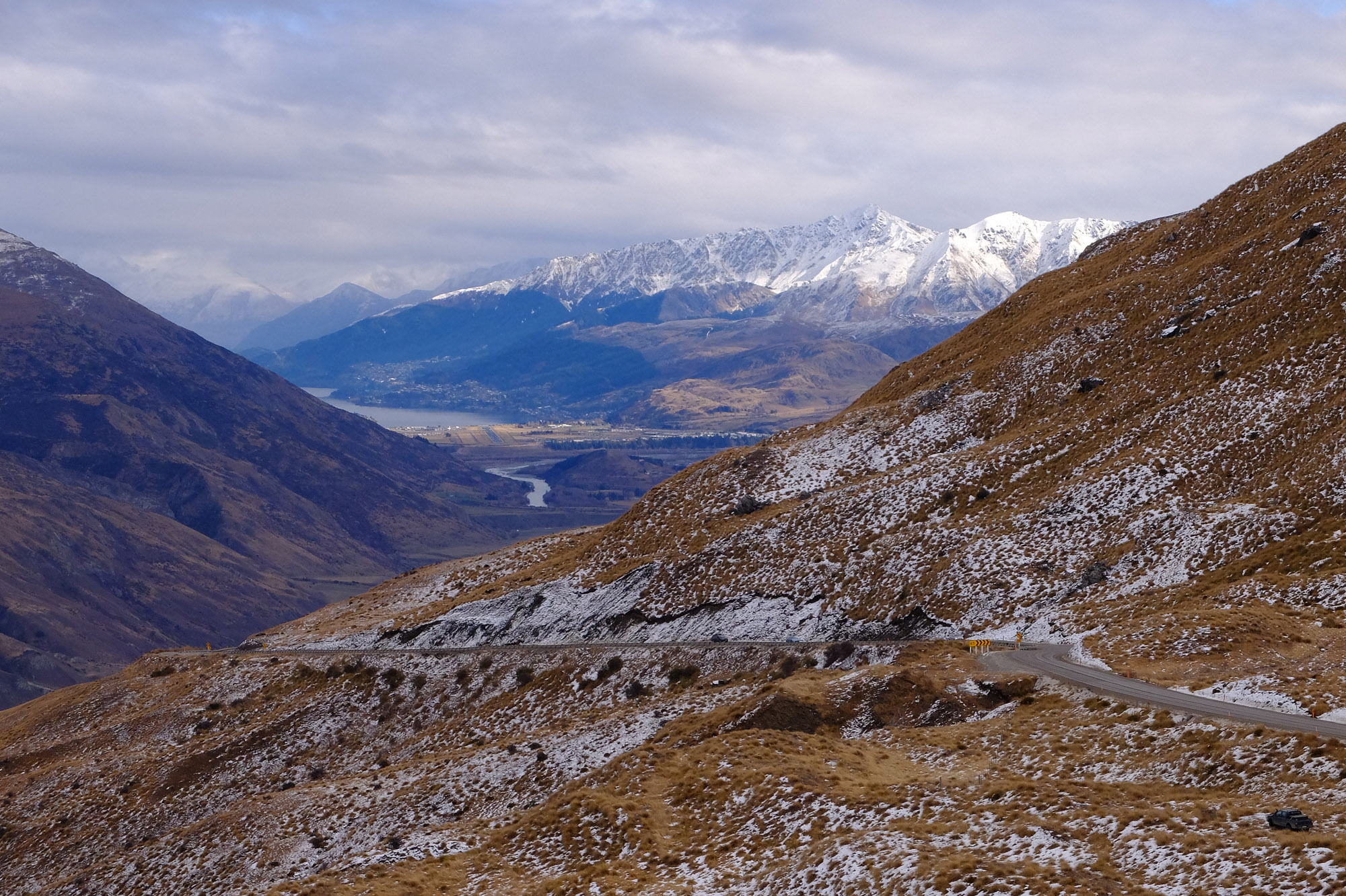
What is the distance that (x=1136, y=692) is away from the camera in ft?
154

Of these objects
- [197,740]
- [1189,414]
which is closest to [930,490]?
[1189,414]

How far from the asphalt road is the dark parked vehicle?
835 cm

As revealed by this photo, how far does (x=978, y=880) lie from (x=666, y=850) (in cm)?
1380

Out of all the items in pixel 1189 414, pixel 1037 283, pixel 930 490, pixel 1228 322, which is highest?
pixel 1037 283

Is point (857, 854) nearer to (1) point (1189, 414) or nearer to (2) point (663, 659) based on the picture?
(2) point (663, 659)

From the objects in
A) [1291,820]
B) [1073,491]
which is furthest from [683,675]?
[1291,820]

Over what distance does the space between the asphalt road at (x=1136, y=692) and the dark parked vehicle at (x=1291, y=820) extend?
27.4 feet

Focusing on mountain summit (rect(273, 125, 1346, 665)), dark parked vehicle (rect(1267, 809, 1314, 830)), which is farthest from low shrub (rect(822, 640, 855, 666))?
dark parked vehicle (rect(1267, 809, 1314, 830))

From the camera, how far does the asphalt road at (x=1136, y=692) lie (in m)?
39.1

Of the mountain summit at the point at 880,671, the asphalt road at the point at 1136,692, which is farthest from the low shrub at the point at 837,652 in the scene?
the asphalt road at the point at 1136,692

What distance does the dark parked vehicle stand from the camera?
29688mm

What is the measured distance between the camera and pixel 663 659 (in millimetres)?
73125

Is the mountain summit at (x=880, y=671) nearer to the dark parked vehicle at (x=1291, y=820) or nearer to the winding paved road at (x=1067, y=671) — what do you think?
the dark parked vehicle at (x=1291, y=820)

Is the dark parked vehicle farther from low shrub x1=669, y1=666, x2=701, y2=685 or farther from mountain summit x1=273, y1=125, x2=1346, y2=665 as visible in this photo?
low shrub x1=669, y1=666, x2=701, y2=685
